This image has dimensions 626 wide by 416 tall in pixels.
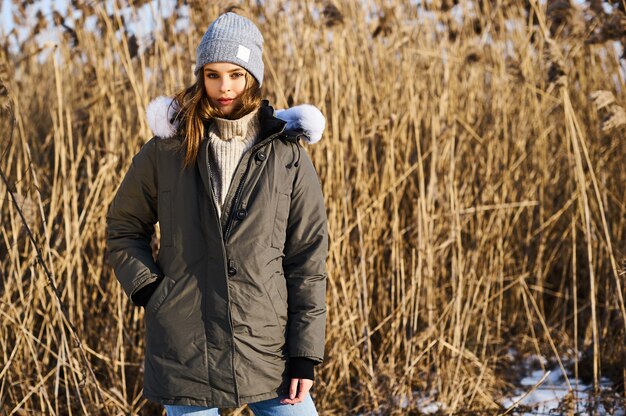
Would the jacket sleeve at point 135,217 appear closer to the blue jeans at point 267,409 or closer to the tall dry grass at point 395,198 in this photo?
the blue jeans at point 267,409

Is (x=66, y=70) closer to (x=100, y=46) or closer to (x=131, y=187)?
(x=100, y=46)

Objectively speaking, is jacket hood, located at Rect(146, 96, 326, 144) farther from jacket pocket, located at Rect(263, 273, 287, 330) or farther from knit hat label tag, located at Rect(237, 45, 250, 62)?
jacket pocket, located at Rect(263, 273, 287, 330)

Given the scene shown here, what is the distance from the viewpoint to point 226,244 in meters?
1.47

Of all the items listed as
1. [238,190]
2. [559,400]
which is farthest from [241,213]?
[559,400]

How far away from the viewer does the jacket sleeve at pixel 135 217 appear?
153 centimetres

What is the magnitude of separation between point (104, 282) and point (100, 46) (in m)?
1.21

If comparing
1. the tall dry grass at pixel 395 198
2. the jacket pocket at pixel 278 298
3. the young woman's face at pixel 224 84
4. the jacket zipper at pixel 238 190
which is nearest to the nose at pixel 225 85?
the young woman's face at pixel 224 84

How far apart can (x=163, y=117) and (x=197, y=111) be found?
68 millimetres

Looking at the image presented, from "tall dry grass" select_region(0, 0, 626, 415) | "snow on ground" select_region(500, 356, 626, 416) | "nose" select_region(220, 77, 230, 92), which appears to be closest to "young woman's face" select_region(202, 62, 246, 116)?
"nose" select_region(220, 77, 230, 92)

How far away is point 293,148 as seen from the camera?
1.59 m

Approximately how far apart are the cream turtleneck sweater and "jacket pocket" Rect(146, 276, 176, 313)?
182 mm

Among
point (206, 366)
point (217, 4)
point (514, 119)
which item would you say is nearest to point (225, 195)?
point (206, 366)

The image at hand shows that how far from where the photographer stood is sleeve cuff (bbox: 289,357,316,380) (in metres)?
1.51

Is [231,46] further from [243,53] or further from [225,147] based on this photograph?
[225,147]
